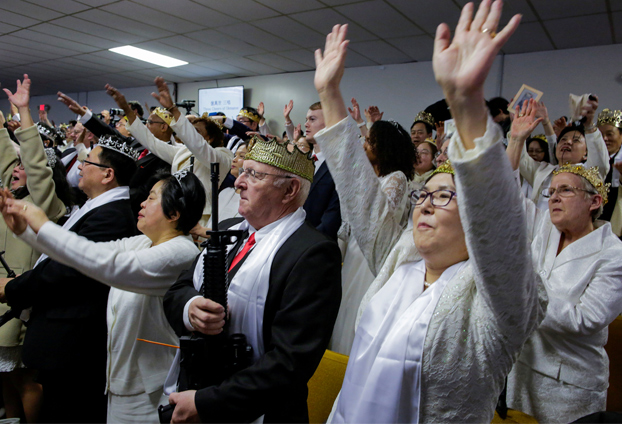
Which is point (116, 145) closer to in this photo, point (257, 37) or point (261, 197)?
point (261, 197)

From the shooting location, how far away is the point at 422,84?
23.7 ft

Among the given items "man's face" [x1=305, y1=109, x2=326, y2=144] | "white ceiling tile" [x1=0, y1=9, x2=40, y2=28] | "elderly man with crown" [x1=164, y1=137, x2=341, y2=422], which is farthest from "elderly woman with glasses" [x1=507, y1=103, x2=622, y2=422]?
"white ceiling tile" [x1=0, y1=9, x2=40, y2=28]

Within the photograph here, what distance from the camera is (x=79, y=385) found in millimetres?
1932

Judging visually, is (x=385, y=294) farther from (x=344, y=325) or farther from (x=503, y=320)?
(x=344, y=325)

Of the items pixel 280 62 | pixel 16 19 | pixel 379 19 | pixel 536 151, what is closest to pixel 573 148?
pixel 536 151

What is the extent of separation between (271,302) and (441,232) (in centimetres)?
56

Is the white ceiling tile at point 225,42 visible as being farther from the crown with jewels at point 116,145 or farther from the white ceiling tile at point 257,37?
the crown with jewels at point 116,145

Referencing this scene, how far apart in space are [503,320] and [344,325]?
1.62 meters

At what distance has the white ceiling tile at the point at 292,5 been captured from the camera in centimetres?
484

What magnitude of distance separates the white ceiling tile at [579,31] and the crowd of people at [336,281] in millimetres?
3439

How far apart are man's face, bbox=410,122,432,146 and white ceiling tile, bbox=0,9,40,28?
554 cm

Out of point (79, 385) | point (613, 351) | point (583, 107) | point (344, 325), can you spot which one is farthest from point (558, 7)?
point (79, 385)

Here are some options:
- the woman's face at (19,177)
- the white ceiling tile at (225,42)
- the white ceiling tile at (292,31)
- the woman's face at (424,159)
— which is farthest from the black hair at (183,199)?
the white ceiling tile at (225,42)

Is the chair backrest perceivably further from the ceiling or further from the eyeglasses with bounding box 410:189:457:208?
the ceiling
